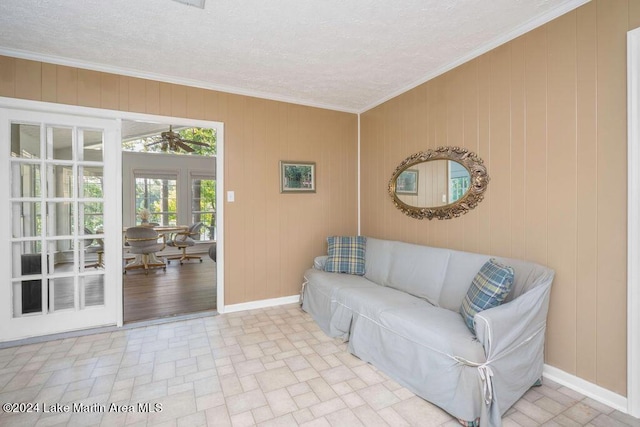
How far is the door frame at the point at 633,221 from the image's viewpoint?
172 centimetres

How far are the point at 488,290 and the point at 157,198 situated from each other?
25.0 feet

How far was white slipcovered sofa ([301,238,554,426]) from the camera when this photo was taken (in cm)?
168

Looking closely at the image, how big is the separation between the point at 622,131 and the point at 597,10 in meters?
0.79

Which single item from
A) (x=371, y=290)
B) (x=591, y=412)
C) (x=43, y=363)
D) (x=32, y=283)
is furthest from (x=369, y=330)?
(x=32, y=283)

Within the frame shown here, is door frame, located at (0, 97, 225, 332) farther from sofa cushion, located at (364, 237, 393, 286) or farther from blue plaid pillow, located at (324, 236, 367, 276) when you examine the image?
sofa cushion, located at (364, 237, 393, 286)

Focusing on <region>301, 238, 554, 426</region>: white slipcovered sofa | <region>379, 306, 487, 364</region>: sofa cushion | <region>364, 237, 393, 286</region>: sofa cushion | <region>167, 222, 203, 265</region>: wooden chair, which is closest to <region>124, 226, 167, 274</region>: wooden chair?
<region>167, 222, 203, 265</region>: wooden chair

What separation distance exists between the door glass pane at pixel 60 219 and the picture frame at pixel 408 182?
11.1ft

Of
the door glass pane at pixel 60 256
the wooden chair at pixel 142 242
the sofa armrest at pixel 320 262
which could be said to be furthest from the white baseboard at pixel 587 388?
the wooden chair at pixel 142 242

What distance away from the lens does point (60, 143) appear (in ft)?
9.41

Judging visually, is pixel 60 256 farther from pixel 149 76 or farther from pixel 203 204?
pixel 203 204

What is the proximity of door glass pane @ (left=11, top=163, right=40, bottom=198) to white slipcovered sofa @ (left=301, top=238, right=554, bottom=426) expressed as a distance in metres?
2.87

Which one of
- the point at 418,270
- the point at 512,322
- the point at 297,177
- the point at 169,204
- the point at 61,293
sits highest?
the point at 297,177

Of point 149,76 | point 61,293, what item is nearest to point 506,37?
point 149,76

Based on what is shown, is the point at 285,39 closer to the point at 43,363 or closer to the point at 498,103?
the point at 498,103
